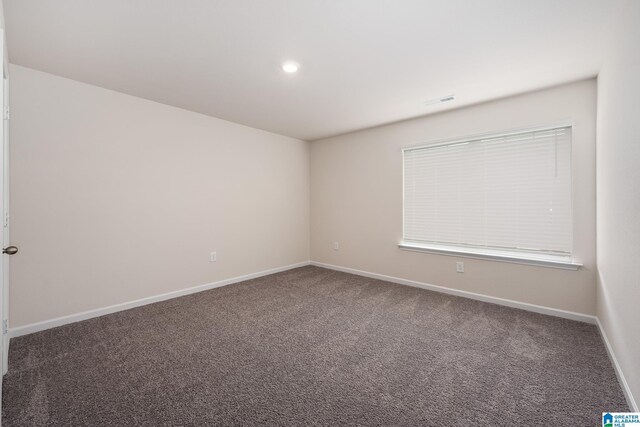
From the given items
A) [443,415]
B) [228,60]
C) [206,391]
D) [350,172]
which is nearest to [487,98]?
[350,172]

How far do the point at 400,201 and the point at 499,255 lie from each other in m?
1.42

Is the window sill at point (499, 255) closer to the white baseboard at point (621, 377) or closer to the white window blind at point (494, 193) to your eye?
the white window blind at point (494, 193)

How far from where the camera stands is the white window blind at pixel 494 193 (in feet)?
9.59

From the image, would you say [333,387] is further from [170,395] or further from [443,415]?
[170,395]

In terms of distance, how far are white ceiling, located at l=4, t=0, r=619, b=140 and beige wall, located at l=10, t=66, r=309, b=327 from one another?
395mm

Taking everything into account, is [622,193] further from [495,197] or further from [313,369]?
[313,369]

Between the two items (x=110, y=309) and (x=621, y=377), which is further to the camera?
(x=110, y=309)

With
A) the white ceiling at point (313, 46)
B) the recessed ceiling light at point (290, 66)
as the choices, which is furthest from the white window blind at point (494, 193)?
the recessed ceiling light at point (290, 66)

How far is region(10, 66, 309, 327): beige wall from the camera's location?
8.42 feet

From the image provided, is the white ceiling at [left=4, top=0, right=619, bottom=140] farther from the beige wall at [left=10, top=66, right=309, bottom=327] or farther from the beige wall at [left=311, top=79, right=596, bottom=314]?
the beige wall at [left=10, top=66, right=309, bottom=327]

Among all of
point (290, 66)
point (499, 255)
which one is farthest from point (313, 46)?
point (499, 255)

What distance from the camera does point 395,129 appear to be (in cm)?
414

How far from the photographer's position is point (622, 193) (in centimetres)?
174

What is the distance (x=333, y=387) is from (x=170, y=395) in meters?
1.02
